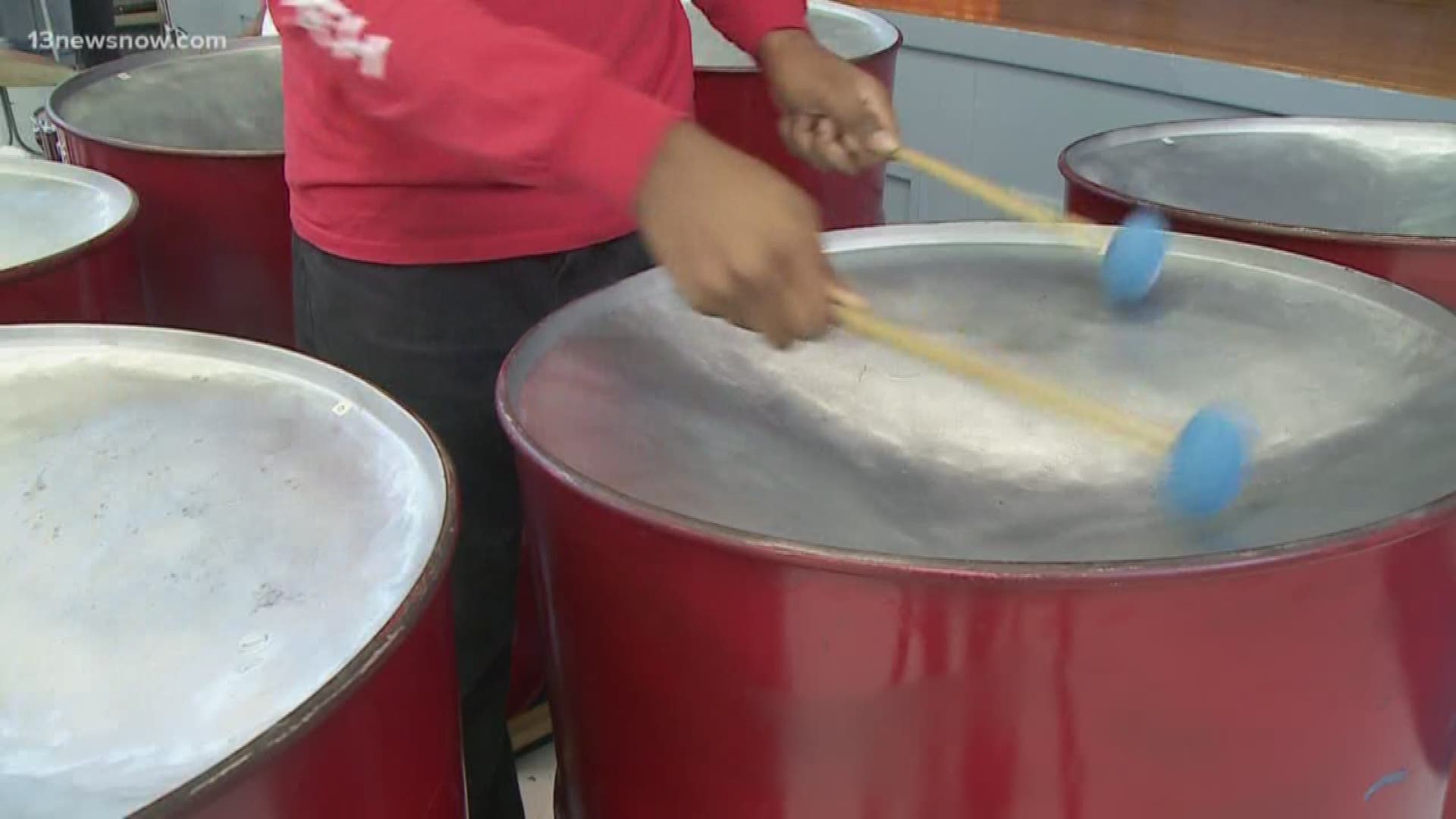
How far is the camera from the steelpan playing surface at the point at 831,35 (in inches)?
72.3

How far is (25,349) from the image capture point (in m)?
0.94

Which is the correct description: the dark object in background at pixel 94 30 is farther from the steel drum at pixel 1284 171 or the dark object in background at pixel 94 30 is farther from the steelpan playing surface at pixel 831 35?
the steel drum at pixel 1284 171

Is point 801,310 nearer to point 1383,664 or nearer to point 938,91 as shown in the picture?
point 1383,664

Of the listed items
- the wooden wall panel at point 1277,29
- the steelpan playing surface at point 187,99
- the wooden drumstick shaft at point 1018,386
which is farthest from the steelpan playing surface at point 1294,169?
the steelpan playing surface at point 187,99

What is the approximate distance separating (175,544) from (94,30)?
313cm

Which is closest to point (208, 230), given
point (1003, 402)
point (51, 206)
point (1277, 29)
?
point (51, 206)

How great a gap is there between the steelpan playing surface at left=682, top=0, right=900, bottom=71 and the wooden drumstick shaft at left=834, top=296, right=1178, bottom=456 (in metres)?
0.87

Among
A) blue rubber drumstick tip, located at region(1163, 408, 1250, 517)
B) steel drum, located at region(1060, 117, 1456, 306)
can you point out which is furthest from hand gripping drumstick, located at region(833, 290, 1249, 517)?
steel drum, located at region(1060, 117, 1456, 306)

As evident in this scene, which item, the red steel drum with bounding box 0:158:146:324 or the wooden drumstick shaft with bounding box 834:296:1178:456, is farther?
the red steel drum with bounding box 0:158:146:324

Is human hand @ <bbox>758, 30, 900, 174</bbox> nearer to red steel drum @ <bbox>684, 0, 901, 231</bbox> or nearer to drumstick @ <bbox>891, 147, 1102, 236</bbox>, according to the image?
drumstick @ <bbox>891, 147, 1102, 236</bbox>

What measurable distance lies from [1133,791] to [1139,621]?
0.34 feet

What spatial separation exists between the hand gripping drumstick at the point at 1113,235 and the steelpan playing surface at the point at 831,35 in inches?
22.8

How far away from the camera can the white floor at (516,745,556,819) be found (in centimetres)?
153

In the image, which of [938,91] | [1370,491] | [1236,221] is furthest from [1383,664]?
[938,91]
